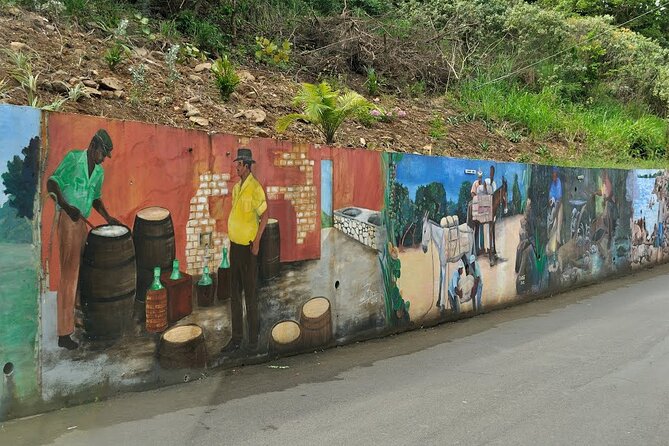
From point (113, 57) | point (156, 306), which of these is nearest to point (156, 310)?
point (156, 306)

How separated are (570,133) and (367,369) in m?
13.2

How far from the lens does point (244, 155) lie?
6285 millimetres

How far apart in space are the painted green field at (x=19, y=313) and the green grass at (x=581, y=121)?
1277cm

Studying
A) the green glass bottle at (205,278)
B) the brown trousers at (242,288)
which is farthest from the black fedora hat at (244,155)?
the green glass bottle at (205,278)

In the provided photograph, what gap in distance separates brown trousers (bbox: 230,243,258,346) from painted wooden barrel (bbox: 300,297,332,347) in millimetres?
722

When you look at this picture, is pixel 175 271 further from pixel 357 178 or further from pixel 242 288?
pixel 357 178

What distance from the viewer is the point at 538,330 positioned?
859cm

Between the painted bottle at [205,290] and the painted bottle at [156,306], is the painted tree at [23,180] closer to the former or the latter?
the painted bottle at [156,306]

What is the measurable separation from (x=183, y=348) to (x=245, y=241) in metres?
1.26

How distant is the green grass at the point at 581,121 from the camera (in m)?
16.0

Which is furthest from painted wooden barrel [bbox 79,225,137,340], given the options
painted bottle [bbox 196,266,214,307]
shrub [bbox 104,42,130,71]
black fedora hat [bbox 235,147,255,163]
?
shrub [bbox 104,42,130,71]

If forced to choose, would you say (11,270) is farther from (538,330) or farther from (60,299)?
(538,330)

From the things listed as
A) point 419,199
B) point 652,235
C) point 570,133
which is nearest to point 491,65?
point 570,133

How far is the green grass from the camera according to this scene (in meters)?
16.0
